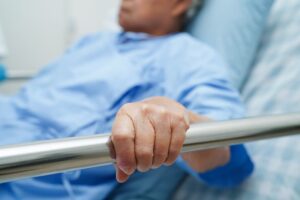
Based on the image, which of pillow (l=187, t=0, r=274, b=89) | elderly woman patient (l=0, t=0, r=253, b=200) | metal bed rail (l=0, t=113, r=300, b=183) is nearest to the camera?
metal bed rail (l=0, t=113, r=300, b=183)

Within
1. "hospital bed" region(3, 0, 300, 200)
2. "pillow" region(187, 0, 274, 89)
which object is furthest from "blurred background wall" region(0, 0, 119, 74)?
"hospital bed" region(3, 0, 300, 200)

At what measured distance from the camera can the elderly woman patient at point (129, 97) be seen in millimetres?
672

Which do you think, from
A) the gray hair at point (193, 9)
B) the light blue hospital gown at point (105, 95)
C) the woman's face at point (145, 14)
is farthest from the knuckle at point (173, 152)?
the gray hair at point (193, 9)

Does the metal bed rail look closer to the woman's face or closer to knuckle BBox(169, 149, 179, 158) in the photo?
knuckle BBox(169, 149, 179, 158)

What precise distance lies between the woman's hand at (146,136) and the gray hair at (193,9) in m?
0.74

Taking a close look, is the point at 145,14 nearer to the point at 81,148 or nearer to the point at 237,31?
the point at 237,31

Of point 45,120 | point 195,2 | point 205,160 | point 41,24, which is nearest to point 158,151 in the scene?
point 205,160

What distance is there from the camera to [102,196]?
0.71m

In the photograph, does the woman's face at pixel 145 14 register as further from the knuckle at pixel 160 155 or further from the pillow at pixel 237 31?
the knuckle at pixel 160 155

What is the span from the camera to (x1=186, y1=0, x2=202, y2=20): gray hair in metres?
1.10

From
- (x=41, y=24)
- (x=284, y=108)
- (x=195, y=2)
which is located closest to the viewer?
(x=284, y=108)

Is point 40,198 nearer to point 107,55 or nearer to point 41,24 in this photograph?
point 107,55

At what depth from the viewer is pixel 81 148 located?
0.37m

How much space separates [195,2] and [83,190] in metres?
0.70
